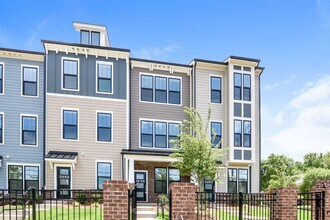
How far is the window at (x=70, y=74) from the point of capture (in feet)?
61.2

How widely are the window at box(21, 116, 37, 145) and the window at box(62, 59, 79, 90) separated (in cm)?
261

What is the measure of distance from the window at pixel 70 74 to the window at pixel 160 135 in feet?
17.5

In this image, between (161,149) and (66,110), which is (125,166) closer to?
(161,149)

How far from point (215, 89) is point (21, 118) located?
1163 centimetres

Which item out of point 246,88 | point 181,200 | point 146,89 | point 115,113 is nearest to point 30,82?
point 115,113

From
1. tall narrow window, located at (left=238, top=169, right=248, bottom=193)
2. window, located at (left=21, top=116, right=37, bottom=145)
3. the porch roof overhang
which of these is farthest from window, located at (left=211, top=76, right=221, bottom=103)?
window, located at (left=21, top=116, right=37, bottom=145)

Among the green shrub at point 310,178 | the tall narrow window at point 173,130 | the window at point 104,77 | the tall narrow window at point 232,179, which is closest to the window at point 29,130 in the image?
the window at point 104,77

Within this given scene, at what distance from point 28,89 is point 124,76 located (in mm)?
5387

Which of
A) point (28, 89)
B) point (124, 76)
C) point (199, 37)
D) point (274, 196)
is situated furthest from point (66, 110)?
point (274, 196)

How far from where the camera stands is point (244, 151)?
66.9 feet

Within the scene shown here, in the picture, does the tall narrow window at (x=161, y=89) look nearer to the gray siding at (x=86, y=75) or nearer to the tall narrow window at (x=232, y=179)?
the gray siding at (x=86, y=75)

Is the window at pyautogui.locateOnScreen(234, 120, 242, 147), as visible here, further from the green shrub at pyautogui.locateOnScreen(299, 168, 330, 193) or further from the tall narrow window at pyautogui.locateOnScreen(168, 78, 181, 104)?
the green shrub at pyautogui.locateOnScreen(299, 168, 330, 193)

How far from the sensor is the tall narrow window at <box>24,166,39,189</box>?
1773cm

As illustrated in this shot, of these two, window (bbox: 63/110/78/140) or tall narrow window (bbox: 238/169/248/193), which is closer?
window (bbox: 63/110/78/140)
